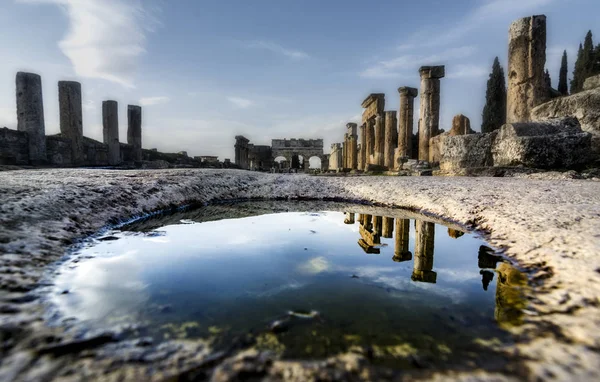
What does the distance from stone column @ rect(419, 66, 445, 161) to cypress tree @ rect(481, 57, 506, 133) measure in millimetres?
13199

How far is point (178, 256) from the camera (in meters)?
1.65

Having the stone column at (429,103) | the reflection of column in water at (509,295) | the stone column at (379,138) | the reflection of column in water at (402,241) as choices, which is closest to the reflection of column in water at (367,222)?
the reflection of column in water at (402,241)

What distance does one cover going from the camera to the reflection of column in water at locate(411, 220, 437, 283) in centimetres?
143

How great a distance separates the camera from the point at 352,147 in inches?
943

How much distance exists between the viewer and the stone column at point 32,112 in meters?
12.6

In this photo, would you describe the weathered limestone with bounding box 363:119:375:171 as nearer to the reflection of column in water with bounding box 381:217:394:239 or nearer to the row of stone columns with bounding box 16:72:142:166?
the row of stone columns with bounding box 16:72:142:166

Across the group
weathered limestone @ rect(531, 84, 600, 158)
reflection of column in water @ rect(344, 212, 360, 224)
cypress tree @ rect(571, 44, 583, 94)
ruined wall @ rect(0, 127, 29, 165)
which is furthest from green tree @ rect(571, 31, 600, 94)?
ruined wall @ rect(0, 127, 29, 165)

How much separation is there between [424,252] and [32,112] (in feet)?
52.8

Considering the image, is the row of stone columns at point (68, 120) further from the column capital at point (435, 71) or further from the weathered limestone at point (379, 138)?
the column capital at point (435, 71)

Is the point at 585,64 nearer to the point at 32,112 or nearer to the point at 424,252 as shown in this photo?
the point at 424,252

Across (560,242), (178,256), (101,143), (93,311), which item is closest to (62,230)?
(178,256)

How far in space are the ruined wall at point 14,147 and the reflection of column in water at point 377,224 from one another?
14809 mm

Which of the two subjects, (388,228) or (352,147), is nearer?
(388,228)

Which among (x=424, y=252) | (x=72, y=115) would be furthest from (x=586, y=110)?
(x=72, y=115)
